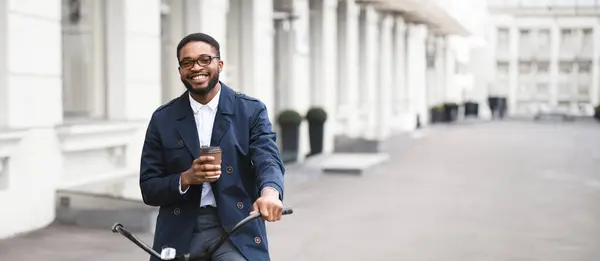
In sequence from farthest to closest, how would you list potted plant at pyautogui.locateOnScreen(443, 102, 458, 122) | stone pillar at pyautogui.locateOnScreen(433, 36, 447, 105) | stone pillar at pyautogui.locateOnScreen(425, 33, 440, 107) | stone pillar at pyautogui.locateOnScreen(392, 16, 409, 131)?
stone pillar at pyautogui.locateOnScreen(433, 36, 447, 105), potted plant at pyautogui.locateOnScreen(443, 102, 458, 122), stone pillar at pyautogui.locateOnScreen(425, 33, 440, 107), stone pillar at pyautogui.locateOnScreen(392, 16, 409, 131)

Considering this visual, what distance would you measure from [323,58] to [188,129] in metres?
17.2

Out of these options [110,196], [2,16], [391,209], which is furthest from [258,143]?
[391,209]

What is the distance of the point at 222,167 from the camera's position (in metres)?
3.21

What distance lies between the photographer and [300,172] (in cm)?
1560

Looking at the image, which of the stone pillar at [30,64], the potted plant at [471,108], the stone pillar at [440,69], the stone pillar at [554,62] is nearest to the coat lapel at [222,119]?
the stone pillar at [30,64]

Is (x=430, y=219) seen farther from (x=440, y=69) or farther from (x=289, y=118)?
(x=440, y=69)

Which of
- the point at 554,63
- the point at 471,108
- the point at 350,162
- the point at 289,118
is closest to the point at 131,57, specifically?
the point at 289,118

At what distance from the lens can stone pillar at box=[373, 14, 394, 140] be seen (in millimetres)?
26734

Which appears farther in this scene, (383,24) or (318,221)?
(383,24)

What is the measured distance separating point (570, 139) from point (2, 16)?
24923mm

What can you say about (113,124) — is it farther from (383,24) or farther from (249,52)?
(383,24)

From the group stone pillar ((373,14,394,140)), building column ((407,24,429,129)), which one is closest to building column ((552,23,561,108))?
building column ((407,24,429,129))

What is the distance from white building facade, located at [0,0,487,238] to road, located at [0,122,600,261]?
31.8 inches

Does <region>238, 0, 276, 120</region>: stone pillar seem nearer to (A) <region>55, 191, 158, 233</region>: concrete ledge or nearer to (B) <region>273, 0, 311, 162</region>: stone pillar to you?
(B) <region>273, 0, 311, 162</region>: stone pillar
